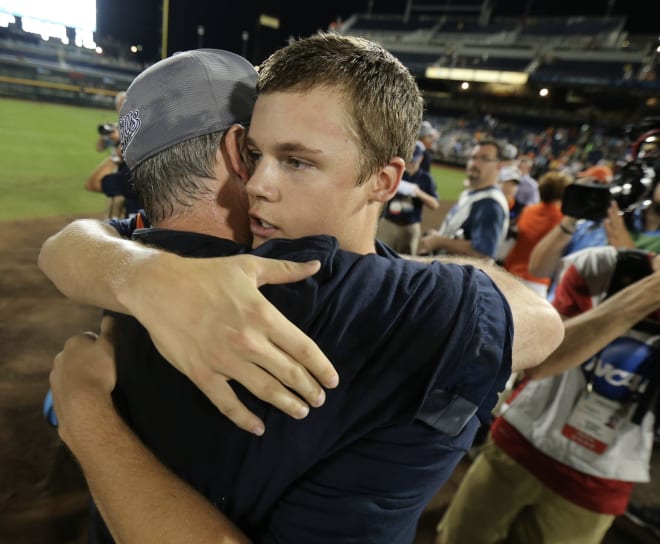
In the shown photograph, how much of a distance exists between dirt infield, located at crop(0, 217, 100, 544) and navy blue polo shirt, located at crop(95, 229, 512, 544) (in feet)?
7.16

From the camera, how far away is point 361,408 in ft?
2.37

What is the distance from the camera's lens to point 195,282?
67cm

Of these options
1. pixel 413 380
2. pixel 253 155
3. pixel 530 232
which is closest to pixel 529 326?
pixel 413 380

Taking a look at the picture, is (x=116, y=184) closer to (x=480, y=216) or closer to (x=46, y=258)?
(x=46, y=258)

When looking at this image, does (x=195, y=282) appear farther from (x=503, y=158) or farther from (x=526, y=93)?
(x=526, y=93)

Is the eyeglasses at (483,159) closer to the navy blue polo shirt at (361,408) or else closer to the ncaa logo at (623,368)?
the ncaa logo at (623,368)

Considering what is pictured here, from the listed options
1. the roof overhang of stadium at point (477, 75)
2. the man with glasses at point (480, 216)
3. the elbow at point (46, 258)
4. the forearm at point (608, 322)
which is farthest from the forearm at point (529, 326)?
the roof overhang of stadium at point (477, 75)

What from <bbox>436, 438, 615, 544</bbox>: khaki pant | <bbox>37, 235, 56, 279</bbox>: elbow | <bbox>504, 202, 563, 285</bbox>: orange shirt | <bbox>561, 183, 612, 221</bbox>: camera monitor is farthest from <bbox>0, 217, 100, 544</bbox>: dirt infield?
<bbox>504, 202, 563, 285</bbox>: orange shirt

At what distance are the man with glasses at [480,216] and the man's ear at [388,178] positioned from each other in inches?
114

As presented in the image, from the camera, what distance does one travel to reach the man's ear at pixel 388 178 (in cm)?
109

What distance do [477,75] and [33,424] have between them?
1344 inches

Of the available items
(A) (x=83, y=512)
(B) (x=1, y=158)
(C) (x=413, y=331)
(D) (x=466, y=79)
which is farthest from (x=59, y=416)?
(D) (x=466, y=79)

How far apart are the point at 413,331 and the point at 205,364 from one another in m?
0.35

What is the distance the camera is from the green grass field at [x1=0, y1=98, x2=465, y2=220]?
7.58m
